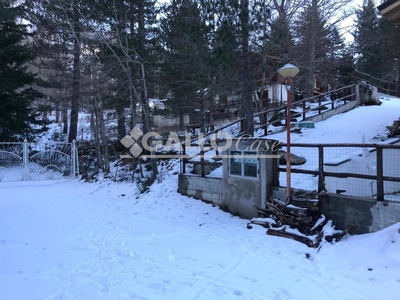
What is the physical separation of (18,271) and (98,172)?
10973 millimetres

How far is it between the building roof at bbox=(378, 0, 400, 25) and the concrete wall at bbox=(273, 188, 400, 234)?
4.90 meters

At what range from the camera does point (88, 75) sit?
47.7 ft

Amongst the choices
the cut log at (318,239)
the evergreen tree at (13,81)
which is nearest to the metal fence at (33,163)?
the evergreen tree at (13,81)

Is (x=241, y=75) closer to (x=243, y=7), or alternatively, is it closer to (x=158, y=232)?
(x=243, y=7)

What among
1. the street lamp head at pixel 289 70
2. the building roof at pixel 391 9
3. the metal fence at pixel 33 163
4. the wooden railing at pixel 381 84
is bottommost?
the metal fence at pixel 33 163

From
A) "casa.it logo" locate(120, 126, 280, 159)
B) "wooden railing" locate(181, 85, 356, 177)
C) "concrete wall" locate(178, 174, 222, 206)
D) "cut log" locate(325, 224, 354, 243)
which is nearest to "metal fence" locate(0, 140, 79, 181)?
"casa.it logo" locate(120, 126, 280, 159)

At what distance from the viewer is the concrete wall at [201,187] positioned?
26.9 feet

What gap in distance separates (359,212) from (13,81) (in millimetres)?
18272

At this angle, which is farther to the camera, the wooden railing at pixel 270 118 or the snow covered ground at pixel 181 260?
the wooden railing at pixel 270 118

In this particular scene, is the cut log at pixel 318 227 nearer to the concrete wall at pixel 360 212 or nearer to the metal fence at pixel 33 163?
the concrete wall at pixel 360 212

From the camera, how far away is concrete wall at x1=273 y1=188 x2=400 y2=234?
197 inches

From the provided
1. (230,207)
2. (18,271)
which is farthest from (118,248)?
(230,207)

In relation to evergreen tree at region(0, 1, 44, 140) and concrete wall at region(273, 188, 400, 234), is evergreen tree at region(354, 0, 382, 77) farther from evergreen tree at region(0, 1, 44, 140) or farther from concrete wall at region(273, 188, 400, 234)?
evergreen tree at region(0, 1, 44, 140)

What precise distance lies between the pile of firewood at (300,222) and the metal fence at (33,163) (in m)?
12.4
